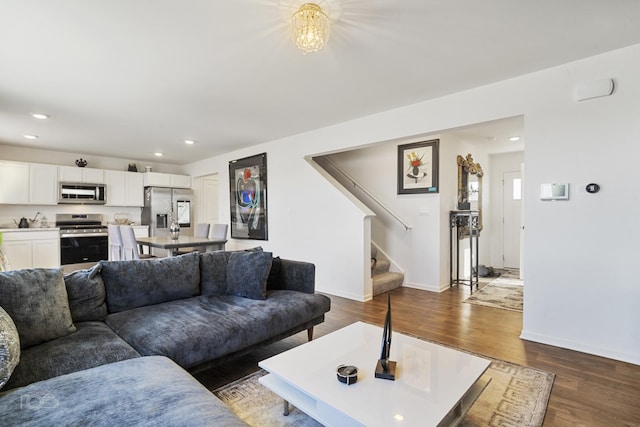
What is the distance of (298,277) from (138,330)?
1.33 meters

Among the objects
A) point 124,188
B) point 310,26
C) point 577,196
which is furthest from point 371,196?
point 124,188

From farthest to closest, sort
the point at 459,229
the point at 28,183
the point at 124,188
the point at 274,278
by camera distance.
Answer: the point at 124,188 < the point at 28,183 < the point at 459,229 < the point at 274,278

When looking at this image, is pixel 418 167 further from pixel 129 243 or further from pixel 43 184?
pixel 43 184

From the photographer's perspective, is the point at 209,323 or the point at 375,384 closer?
the point at 375,384

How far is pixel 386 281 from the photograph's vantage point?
15.1ft

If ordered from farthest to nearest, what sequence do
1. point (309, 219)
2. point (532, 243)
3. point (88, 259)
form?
point (88, 259)
point (309, 219)
point (532, 243)

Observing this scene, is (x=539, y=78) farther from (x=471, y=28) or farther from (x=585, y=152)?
(x=471, y=28)

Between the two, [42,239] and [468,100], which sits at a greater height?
[468,100]

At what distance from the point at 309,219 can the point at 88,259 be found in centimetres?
441

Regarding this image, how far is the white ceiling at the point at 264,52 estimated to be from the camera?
1.95m

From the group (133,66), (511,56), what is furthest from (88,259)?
(511,56)

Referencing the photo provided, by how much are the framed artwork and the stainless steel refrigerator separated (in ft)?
5.45

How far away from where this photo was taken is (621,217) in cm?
243

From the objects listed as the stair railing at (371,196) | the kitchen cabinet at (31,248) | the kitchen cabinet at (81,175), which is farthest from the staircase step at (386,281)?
the kitchen cabinet at (81,175)
